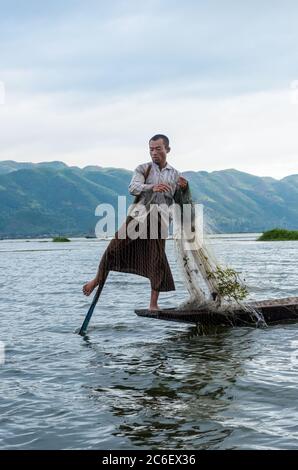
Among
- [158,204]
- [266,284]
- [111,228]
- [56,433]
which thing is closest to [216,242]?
[158,204]

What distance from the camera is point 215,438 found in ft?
19.5

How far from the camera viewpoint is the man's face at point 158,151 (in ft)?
35.7

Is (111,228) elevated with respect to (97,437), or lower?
elevated

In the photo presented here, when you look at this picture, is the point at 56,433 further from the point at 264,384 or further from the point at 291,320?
the point at 291,320

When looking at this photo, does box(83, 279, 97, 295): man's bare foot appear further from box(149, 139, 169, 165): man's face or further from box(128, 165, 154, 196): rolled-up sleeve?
box(149, 139, 169, 165): man's face

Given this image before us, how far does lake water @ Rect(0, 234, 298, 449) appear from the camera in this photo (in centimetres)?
611

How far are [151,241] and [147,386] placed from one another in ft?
12.4

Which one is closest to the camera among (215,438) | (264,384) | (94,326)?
(215,438)

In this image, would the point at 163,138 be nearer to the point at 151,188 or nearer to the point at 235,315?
the point at 151,188

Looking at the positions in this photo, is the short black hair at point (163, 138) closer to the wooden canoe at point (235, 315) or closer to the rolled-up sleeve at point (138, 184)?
the rolled-up sleeve at point (138, 184)

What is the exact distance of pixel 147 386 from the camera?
Answer: 8.13 meters

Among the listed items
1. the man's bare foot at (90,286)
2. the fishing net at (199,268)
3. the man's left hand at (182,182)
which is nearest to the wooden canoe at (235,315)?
the fishing net at (199,268)

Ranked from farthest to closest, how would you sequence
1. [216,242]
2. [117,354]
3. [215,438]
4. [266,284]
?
[266,284]
[216,242]
[117,354]
[215,438]
